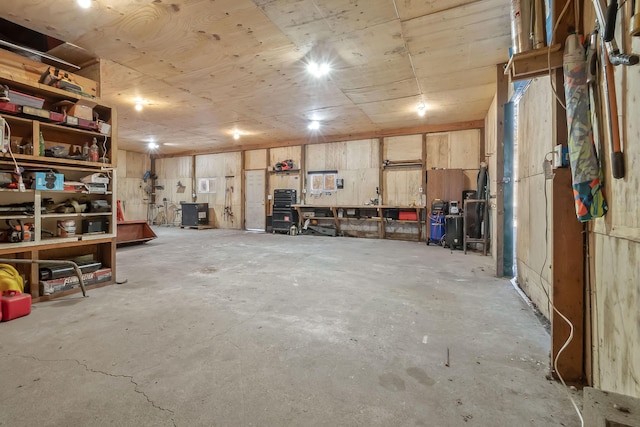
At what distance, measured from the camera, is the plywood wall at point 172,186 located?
10.5 metres

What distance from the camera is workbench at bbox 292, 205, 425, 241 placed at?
709 centimetres

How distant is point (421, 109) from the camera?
5.69m

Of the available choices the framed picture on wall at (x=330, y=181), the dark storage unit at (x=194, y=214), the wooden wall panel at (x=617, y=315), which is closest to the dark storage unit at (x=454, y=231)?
the framed picture on wall at (x=330, y=181)

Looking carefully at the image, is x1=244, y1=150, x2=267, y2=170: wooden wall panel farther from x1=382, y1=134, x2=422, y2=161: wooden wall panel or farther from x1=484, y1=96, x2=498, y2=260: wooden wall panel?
x1=484, y1=96, x2=498, y2=260: wooden wall panel

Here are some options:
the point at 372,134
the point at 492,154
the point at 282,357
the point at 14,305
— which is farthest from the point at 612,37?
the point at 372,134

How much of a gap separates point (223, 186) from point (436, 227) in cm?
706

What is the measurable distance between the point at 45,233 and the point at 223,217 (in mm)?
6806

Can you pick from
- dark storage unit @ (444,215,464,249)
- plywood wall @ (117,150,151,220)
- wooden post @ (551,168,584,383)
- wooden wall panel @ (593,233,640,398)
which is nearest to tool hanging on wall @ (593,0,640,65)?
wooden post @ (551,168,584,383)

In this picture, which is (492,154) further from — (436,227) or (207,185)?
(207,185)

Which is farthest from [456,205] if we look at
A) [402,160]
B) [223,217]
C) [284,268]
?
[223,217]

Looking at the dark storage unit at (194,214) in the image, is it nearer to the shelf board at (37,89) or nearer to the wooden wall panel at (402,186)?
the wooden wall panel at (402,186)

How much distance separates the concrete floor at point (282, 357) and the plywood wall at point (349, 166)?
4669 mm

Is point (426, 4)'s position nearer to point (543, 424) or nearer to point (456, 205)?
point (543, 424)

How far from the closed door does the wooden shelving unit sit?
5773 millimetres
